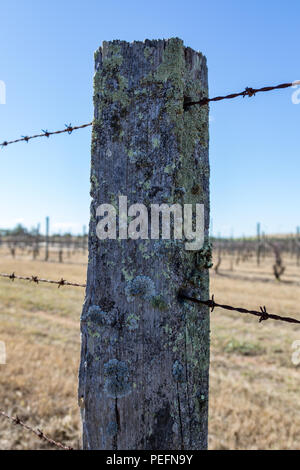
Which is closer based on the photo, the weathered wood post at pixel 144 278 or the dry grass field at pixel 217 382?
the weathered wood post at pixel 144 278

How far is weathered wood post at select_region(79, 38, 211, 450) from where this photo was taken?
1141mm

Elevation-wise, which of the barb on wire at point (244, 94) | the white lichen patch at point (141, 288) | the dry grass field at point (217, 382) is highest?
the barb on wire at point (244, 94)

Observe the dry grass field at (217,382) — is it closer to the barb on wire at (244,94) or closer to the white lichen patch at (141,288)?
the white lichen patch at (141,288)

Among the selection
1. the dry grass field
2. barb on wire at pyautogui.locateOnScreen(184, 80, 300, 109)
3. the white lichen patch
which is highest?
barb on wire at pyautogui.locateOnScreen(184, 80, 300, 109)

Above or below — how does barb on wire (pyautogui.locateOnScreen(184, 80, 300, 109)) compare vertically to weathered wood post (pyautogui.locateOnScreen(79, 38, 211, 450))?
above

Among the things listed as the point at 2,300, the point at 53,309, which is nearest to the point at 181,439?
the point at 53,309

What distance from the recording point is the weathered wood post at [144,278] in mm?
1141

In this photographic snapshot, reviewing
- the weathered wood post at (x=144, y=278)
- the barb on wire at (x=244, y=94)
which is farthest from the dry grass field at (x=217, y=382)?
the barb on wire at (x=244, y=94)

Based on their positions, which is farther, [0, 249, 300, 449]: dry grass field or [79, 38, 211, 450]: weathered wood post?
[0, 249, 300, 449]: dry grass field

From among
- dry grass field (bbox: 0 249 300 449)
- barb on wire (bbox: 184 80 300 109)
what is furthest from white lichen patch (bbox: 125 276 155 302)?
dry grass field (bbox: 0 249 300 449)

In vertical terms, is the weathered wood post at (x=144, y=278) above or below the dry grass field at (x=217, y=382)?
above

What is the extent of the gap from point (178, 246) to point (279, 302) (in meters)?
12.2

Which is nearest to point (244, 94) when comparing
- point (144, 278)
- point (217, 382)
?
point (144, 278)

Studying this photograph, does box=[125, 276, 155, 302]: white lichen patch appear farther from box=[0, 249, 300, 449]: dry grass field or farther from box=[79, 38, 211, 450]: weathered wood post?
box=[0, 249, 300, 449]: dry grass field
